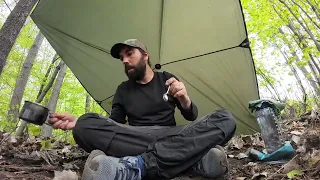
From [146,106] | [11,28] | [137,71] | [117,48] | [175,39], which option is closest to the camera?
[146,106]

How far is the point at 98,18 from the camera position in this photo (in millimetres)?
3574

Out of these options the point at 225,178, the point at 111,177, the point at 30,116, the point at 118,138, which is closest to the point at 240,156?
the point at 225,178

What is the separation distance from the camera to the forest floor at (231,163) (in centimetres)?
179

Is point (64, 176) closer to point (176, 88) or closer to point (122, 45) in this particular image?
point (176, 88)

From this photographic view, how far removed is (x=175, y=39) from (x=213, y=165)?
2.02 m

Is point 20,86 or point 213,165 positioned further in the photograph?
point 20,86

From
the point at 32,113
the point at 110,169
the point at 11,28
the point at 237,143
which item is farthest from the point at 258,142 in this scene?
the point at 11,28

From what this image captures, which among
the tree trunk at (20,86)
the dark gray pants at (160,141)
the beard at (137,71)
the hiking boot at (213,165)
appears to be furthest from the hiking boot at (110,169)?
the tree trunk at (20,86)

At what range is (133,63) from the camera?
257 centimetres

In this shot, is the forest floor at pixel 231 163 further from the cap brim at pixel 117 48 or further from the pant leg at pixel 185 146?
the cap brim at pixel 117 48

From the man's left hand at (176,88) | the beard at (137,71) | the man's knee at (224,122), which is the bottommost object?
the man's knee at (224,122)

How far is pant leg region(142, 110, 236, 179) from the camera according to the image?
179 cm

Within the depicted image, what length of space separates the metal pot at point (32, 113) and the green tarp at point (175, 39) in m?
1.86

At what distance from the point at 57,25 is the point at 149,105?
1.99m
